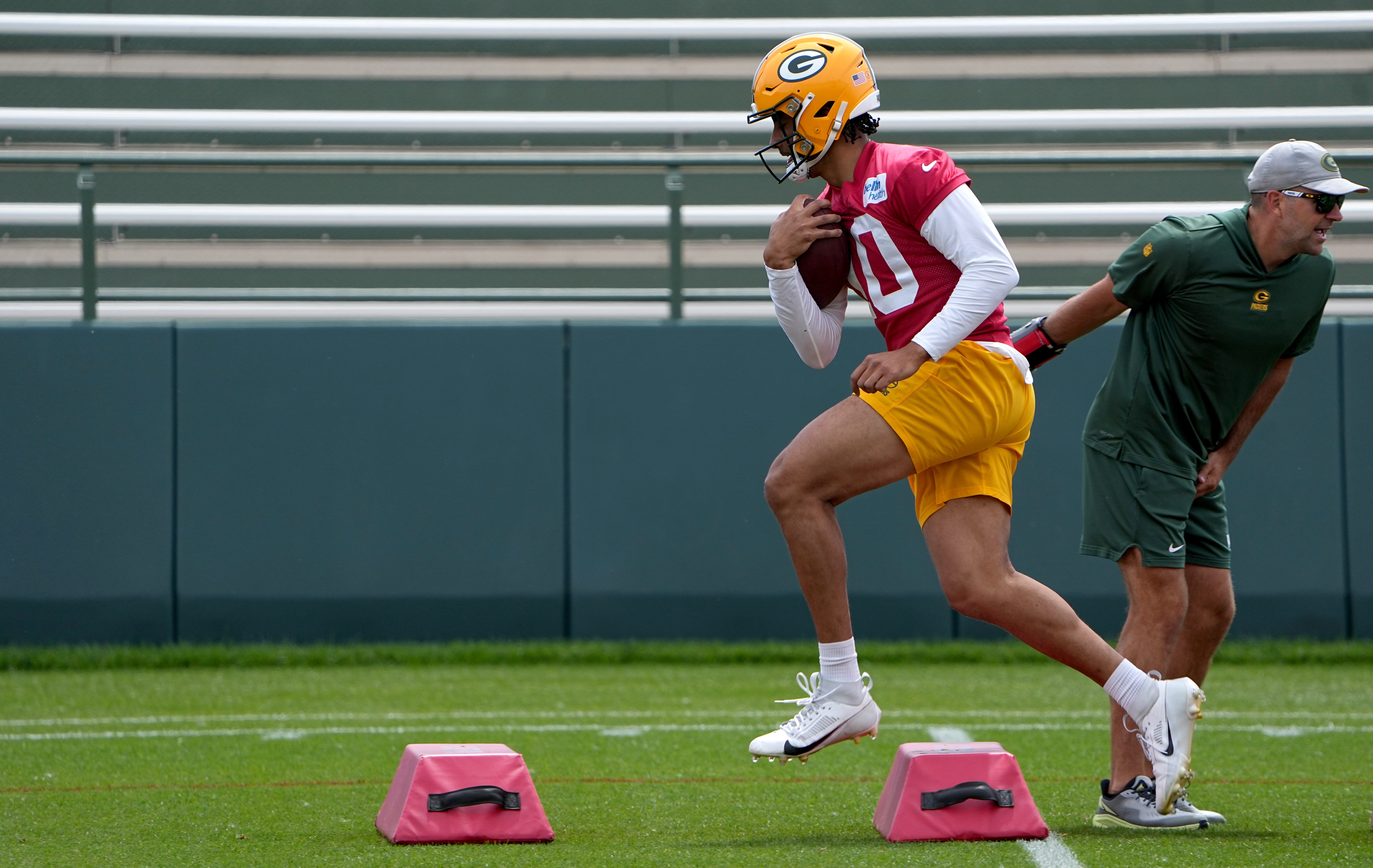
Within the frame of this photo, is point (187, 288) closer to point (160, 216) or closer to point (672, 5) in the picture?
point (160, 216)

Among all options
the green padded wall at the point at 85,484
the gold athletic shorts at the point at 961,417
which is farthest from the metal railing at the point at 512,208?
the gold athletic shorts at the point at 961,417

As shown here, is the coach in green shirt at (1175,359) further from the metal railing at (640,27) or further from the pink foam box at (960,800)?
the metal railing at (640,27)

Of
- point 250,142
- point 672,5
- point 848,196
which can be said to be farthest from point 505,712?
point 672,5

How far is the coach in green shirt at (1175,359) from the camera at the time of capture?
3779 mm

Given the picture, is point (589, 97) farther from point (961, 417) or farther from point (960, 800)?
point (960, 800)

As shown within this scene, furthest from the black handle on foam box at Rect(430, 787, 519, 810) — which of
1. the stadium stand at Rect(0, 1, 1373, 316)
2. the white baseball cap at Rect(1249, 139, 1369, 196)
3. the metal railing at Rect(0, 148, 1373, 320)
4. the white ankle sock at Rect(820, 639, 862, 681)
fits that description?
the stadium stand at Rect(0, 1, 1373, 316)

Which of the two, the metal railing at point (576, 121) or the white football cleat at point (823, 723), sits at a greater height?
the metal railing at point (576, 121)

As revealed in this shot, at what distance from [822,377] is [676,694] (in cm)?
215

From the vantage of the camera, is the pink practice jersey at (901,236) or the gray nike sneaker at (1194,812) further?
the gray nike sneaker at (1194,812)

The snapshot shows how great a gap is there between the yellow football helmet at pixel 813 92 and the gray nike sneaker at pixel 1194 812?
1.93 metres

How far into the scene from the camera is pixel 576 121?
1114cm

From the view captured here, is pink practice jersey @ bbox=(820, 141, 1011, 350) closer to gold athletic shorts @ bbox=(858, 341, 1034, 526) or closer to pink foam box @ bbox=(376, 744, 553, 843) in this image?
gold athletic shorts @ bbox=(858, 341, 1034, 526)

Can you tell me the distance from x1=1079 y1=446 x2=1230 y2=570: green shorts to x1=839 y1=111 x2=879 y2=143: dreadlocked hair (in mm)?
1059

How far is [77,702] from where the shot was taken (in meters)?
6.32
